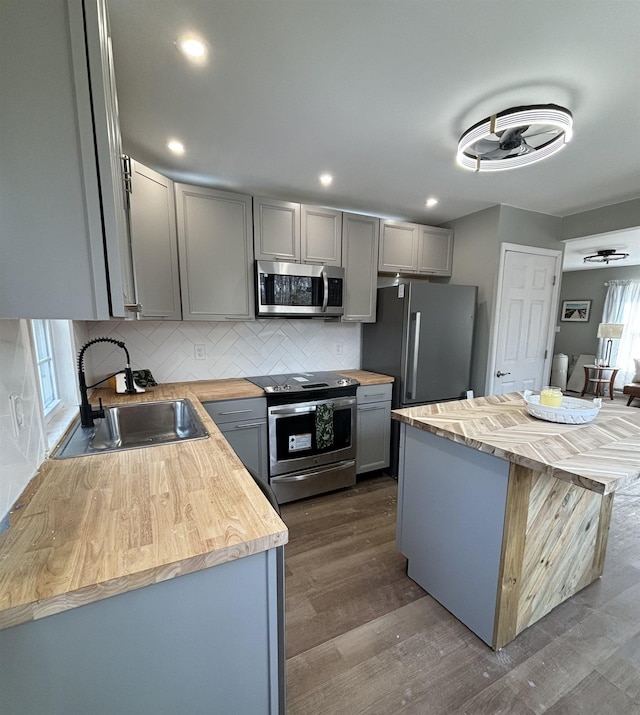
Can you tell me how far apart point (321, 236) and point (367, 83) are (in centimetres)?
134

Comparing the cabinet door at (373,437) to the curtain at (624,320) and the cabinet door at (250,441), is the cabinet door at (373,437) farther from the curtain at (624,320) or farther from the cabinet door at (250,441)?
the curtain at (624,320)

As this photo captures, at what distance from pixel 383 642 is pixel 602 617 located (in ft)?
3.64

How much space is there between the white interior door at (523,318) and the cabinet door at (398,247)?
807 mm

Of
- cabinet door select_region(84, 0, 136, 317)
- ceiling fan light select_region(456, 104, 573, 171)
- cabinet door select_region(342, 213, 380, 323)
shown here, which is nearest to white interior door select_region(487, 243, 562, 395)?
cabinet door select_region(342, 213, 380, 323)

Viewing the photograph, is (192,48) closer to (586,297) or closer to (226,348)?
(226,348)

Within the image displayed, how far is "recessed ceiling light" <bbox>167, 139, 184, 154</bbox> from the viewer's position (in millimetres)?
1881

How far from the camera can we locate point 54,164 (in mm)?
658

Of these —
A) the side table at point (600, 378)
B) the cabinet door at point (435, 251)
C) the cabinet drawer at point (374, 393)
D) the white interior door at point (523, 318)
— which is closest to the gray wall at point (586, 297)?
the side table at point (600, 378)

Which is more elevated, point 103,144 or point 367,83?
point 367,83

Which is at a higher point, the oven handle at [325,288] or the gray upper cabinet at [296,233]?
the gray upper cabinet at [296,233]

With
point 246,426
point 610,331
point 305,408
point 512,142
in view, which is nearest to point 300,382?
point 305,408

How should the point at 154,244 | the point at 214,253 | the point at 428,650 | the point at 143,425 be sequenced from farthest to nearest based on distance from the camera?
the point at 214,253, the point at 154,244, the point at 143,425, the point at 428,650

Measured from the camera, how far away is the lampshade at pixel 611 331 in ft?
18.9

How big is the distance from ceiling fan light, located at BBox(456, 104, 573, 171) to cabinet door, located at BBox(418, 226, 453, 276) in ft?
4.38
